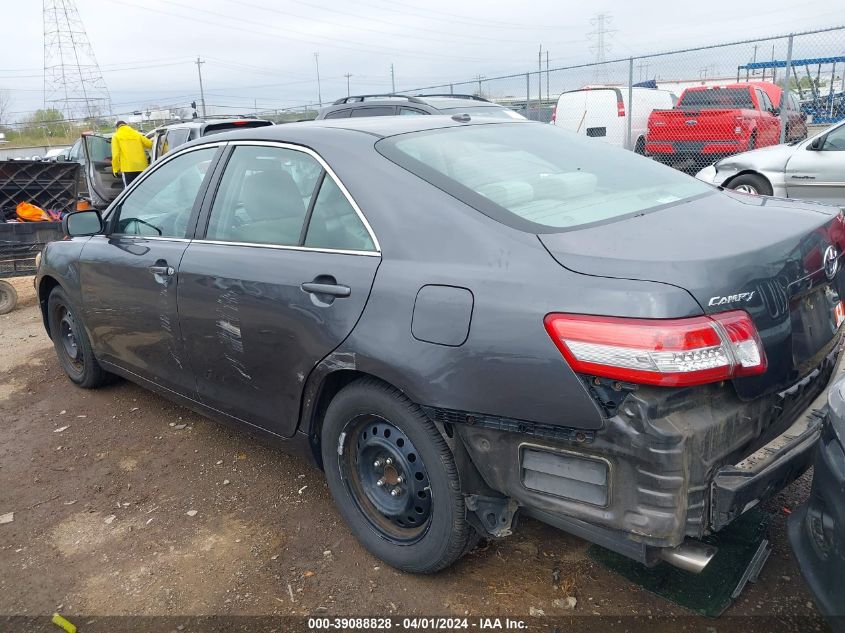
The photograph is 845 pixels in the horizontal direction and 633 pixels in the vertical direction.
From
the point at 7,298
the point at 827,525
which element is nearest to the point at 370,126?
the point at 827,525

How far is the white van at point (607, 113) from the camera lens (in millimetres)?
13984

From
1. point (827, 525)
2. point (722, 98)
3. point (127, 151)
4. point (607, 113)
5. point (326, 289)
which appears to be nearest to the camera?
point (827, 525)

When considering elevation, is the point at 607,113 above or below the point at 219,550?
above

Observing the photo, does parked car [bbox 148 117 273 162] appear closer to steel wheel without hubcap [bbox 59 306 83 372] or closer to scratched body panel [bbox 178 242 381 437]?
steel wheel without hubcap [bbox 59 306 83 372]

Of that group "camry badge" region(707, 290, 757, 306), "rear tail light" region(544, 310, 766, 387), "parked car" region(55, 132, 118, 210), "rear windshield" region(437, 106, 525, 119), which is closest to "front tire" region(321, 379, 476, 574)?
"rear tail light" region(544, 310, 766, 387)

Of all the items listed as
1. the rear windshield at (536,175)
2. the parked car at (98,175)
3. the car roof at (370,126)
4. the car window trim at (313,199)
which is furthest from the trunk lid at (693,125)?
the car window trim at (313,199)

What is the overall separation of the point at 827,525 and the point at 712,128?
39.3 feet

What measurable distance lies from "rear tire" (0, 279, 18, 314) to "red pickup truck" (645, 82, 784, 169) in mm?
10945

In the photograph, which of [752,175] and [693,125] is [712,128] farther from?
[752,175]

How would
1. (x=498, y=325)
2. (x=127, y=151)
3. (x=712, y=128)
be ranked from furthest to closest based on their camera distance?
(x=712, y=128) → (x=127, y=151) → (x=498, y=325)

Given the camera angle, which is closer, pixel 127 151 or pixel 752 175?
pixel 752 175

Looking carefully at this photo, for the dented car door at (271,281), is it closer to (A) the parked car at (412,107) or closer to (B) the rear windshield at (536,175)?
(B) the rear windshield at (536,175)

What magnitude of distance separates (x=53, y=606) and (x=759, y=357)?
2766mm

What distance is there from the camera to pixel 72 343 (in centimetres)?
489
